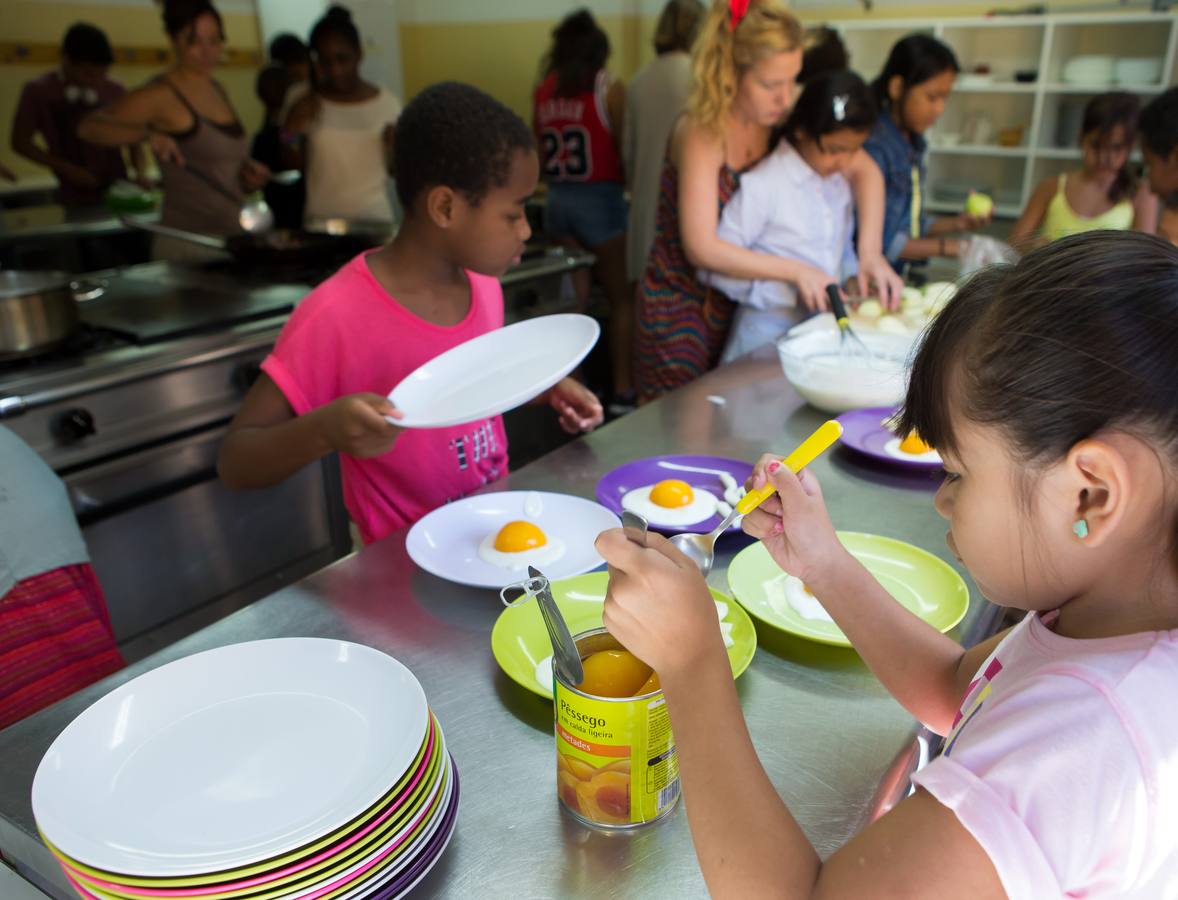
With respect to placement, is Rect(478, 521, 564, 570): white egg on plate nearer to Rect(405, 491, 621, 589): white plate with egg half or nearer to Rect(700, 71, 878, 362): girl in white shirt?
Rect(405, 491, 621, 589): white plate with egg half

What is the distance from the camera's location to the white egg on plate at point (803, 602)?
108 cm

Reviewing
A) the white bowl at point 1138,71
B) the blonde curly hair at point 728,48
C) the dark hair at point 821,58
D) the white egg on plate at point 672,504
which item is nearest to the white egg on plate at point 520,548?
the white egg on plate at point 672,504

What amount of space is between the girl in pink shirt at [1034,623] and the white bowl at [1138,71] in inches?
194

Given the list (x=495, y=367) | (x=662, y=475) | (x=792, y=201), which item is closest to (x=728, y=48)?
(x=792, y=201)

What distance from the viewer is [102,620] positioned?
54.2 inches

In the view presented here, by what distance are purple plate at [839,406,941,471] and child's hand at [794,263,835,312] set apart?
0.66 m

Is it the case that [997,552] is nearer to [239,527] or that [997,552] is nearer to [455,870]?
[455,870]

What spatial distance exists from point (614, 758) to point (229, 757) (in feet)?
1.09

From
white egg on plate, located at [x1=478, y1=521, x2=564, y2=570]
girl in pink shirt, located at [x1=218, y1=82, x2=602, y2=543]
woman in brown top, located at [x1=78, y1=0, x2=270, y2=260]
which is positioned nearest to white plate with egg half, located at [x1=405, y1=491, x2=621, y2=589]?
white egg on plate, located at [x1=478, y1=521, x2=564, y2=570]

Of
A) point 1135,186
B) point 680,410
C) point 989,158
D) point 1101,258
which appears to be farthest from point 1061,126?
point 1101,258

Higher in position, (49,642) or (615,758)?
(615,758)

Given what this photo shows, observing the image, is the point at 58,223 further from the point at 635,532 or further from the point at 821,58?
the point at 635,532

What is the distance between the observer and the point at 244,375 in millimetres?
2436

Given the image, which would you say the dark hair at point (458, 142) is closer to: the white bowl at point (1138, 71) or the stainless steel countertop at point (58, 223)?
the stainless steel countertop at point (58, 223)
